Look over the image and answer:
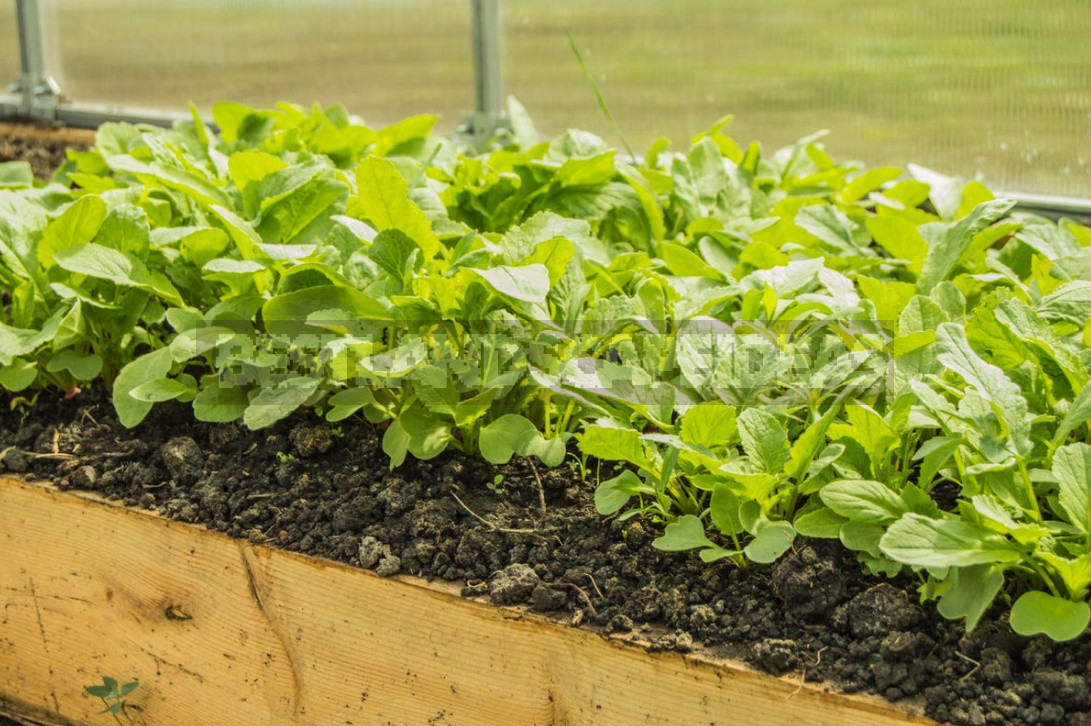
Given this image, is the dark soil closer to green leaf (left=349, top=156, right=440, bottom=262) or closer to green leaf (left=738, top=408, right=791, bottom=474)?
green leaf (left=738, top=408, right=791, bottom=474)

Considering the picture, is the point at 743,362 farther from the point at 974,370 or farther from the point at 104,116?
the point at 104,116

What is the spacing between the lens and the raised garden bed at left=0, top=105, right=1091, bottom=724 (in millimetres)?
978

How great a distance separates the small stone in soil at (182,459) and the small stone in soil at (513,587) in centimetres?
45

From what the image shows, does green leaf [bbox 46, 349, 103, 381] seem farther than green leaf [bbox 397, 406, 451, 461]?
Yes

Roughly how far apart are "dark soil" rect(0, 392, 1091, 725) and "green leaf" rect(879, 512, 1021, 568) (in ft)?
0.27

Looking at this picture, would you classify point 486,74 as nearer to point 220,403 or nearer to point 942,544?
point 220,403

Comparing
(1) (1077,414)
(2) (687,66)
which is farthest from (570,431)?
(2) (687,66)

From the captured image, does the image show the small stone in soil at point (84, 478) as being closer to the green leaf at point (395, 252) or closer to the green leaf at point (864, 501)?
the green leaf at point (395, 252)

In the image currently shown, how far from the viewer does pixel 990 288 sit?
4.63 feet

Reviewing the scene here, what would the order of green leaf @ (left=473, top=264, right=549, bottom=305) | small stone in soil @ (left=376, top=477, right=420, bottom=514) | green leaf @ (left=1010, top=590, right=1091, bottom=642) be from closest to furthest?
green leaf @ (left=1010, top=590, right=1091, bottom=642), green leaf @ (left=473, top=264, right=549, bottom=305), small stone in soil @ (left=376, top=477, right=420, bottom=514)

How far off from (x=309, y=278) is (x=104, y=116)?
2.36 m

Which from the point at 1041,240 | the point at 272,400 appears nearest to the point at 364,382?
the point at 272,400

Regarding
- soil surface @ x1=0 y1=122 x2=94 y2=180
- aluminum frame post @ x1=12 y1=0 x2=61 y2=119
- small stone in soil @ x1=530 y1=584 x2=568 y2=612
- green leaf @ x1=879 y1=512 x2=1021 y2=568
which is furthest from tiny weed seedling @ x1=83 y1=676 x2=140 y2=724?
aluminum frame post @ x1=12 y1=0 x2=61 y2=119

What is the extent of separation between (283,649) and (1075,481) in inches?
30.8
